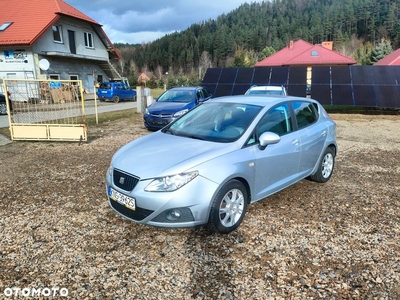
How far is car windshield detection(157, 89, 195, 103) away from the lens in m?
10.8

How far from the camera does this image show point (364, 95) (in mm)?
13859

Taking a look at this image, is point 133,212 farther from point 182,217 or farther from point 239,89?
point 239,89

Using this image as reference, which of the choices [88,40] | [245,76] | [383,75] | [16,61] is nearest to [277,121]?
[245,76]

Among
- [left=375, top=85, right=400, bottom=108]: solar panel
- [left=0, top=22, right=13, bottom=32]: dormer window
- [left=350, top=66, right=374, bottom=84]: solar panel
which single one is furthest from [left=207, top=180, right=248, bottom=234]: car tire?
[left=0, top=22, right=13, bottom=32]: dormer window

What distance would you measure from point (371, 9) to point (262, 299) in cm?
10734

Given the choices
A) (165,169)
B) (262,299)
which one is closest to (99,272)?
(165,169)

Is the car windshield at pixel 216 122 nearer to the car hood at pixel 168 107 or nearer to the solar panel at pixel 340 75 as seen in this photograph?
the car hood at pixel 168 107

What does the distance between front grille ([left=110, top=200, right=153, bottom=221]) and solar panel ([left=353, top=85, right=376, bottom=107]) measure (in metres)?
13.4

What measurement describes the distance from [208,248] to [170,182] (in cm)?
86

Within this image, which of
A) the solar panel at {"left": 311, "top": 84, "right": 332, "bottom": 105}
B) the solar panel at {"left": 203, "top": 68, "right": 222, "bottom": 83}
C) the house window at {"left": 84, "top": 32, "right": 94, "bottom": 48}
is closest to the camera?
the solar panel at {"left": 311, "top": 84, "right": 332, "bottom": 105}

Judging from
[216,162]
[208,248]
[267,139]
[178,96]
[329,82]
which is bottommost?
[208,248]

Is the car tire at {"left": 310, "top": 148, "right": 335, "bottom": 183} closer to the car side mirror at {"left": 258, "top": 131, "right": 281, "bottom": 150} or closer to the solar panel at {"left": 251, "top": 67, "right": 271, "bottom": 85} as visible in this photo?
the car side mirror at {"left": 258, "top": 131, "right": 281, "bottom": 150}

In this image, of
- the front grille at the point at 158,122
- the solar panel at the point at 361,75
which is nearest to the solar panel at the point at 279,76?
the solar panel at the point at 361,75

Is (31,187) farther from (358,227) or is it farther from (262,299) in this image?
(358,227)
